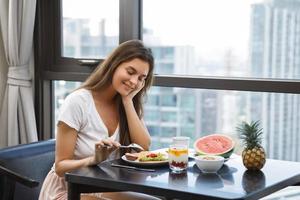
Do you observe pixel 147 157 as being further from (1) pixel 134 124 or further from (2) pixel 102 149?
(1) pixel 134 124

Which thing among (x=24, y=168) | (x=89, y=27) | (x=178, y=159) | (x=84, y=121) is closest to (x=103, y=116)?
(x=84, y=121)

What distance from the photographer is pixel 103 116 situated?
2.67m

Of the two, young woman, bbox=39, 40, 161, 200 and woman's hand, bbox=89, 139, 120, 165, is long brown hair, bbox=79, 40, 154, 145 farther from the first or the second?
woman's hand, bbox=89, 139, 120, 165

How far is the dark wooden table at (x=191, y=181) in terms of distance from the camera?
1937mm

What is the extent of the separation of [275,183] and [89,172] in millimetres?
709

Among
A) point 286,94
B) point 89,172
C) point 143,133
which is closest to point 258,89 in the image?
point 286,94

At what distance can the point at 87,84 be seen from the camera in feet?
8.82

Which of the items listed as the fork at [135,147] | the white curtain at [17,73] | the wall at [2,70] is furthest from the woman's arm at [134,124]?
the wall at [2,70]

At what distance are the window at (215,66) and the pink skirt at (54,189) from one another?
0.89m

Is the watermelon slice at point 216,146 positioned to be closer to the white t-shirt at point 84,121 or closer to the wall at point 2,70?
the white t-shirt at point 84,121

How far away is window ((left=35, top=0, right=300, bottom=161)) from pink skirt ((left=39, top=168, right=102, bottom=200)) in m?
0.89

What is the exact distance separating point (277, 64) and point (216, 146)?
2.31ft

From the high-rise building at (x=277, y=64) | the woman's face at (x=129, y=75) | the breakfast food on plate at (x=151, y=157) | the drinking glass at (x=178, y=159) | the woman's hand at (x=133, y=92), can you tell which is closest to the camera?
the drinking glass at (x=178, y=159)

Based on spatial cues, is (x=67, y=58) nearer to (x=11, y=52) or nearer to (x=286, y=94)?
(x=11, y=52)
